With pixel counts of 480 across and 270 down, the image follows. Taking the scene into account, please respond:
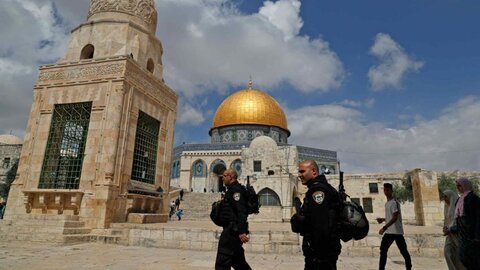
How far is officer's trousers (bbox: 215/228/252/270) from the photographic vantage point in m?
3.55

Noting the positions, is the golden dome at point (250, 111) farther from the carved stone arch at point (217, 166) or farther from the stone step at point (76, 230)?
the stone step at point (76, 230)

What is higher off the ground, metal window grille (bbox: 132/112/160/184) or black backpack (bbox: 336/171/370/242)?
metal window grille (bbox: 132/112/160/184)

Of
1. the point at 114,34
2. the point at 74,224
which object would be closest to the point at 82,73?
the point at 114,34

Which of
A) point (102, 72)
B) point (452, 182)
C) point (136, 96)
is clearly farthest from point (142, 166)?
point (452, 182)

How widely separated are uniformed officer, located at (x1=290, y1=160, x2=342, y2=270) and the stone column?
1536cm

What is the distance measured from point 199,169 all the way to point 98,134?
1119 inches

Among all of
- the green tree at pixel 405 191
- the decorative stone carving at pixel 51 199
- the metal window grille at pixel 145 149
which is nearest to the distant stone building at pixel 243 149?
the green tree at pixel 405 191

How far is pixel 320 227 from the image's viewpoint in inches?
101

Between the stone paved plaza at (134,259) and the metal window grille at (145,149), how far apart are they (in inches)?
177

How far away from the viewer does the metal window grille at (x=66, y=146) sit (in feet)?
35.4

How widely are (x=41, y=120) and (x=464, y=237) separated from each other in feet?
42.3

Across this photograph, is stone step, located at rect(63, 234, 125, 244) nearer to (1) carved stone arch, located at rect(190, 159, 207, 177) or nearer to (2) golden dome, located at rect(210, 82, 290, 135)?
(1) carved stone arch, located at rect(190, 159, 207, 177)

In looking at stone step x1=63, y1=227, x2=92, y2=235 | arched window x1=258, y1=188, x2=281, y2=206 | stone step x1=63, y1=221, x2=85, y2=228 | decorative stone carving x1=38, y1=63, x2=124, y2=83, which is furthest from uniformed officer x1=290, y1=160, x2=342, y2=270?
arched window x1=258, y1=188, x2=281, y2=206

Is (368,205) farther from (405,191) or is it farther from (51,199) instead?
(51,199)
